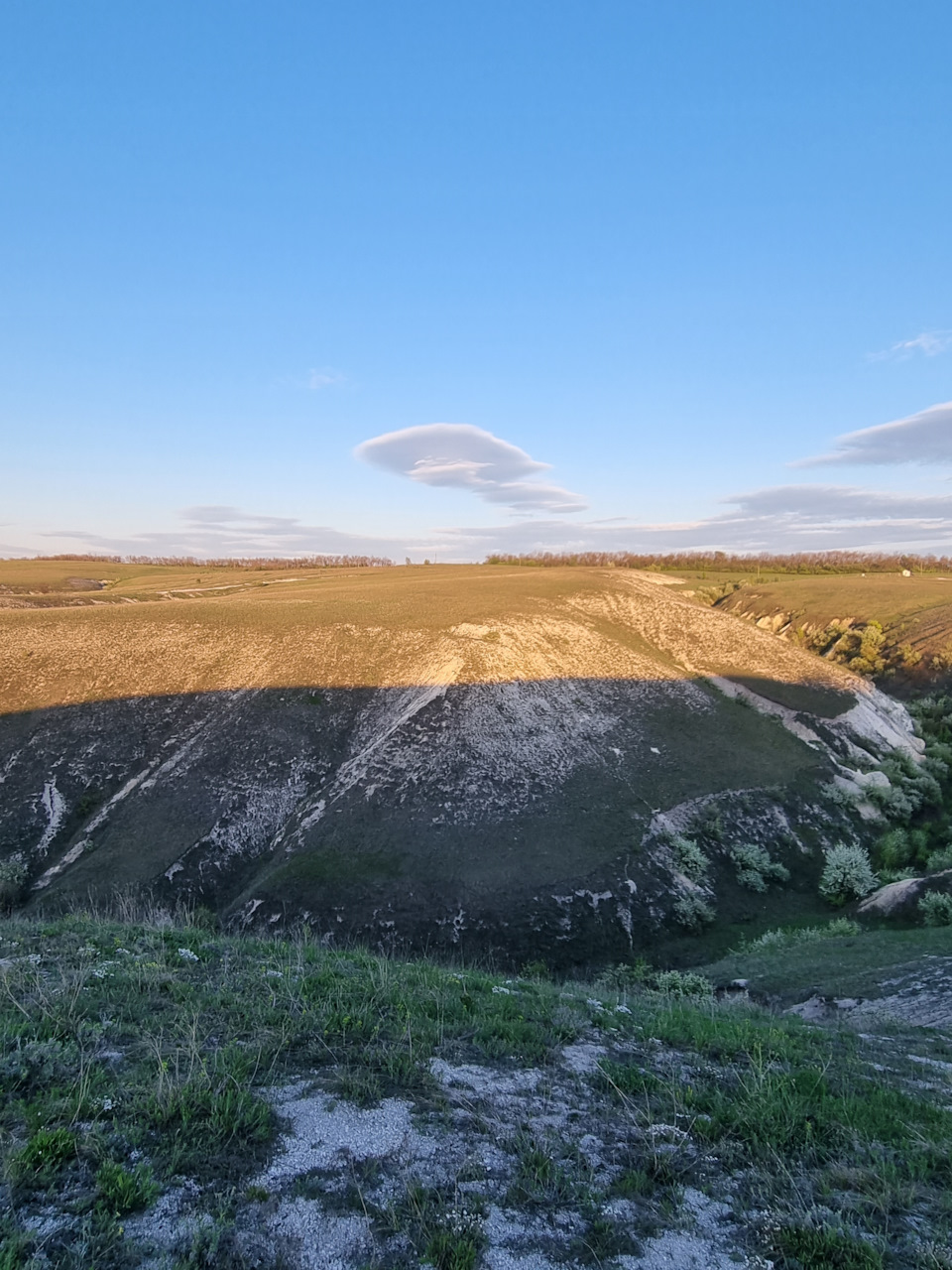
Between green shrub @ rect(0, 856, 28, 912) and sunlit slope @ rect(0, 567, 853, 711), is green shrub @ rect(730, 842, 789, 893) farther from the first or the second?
green shrub @ rect(0, 856, 28, 912)

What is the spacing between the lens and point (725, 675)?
4466 cm

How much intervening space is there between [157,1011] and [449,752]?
2469 cm

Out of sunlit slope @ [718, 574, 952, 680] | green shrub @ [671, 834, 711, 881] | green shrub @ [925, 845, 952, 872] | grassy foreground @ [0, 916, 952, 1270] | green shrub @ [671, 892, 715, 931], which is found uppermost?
sunlit slope @ [718, 574, 952, 680]

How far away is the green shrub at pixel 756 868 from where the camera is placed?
28.0 m

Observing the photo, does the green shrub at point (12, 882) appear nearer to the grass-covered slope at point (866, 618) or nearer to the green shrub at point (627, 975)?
the green shrub at point (627, 975)

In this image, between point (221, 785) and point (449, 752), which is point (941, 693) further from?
point (221, 785)

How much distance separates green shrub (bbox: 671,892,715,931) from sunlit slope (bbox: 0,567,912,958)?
845mm

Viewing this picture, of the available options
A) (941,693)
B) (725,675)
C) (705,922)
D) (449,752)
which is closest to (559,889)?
(705,922)

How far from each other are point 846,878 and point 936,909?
5.70 meters

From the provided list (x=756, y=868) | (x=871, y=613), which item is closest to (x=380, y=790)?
(x=756, y=868)

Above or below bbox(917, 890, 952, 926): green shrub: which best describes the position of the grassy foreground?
above

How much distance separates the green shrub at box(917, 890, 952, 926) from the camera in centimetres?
2209

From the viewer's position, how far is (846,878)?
91.9ft

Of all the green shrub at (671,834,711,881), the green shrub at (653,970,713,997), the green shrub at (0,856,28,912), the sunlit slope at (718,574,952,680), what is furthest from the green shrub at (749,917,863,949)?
the sunlit slope at (718,574,952,680)
